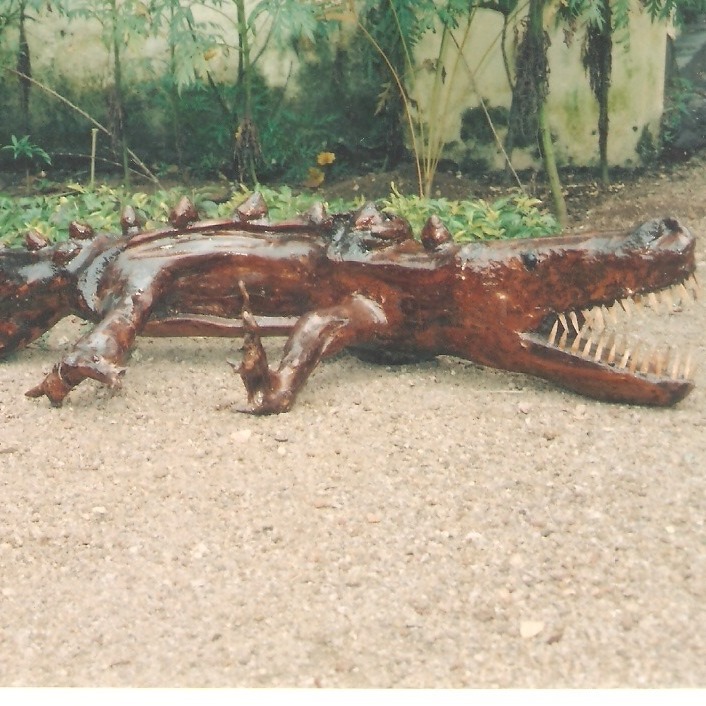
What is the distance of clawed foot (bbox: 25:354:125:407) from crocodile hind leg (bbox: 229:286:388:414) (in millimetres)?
353

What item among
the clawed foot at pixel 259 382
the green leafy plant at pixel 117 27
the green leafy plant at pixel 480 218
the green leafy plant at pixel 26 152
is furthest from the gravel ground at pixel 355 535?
the green leafy plant at pixel 26 152

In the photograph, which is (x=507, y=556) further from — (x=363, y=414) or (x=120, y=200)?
(x=120, y=200)

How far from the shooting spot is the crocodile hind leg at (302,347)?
2.72m

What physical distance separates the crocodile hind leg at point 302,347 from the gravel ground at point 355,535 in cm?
8

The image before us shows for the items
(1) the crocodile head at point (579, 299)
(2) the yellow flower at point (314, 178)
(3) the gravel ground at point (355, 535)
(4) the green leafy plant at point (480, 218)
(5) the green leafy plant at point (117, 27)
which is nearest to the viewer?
(3) the gravel ground at point (355, 535)

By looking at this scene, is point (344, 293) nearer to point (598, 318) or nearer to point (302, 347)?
point (302, 347)

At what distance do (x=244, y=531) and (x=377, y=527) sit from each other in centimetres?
30

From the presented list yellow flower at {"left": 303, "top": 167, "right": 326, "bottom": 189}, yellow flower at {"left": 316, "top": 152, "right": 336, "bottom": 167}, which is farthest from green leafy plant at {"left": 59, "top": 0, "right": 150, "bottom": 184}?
yellow flower at {"left": 316, "top": 152, "right": 336, "bottom": 167}

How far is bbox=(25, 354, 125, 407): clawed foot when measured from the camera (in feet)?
9.04

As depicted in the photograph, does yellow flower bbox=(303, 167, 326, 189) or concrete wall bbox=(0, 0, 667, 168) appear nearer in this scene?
concrete wall bbox=(0, 0, 667, 168)

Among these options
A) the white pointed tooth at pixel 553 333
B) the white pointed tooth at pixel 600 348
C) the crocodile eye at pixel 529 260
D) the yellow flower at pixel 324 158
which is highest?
the yellow flower at pixel 324 158

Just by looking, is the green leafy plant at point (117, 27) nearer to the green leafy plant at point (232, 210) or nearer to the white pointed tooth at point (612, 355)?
the green leafy plant at point (232, 210)

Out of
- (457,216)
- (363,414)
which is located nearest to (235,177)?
(457,216)

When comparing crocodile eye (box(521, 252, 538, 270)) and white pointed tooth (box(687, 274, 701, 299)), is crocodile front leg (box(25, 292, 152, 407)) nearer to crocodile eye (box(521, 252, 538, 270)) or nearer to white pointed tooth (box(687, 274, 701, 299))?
crocodile eye (box(521, 252, 538, 270))
